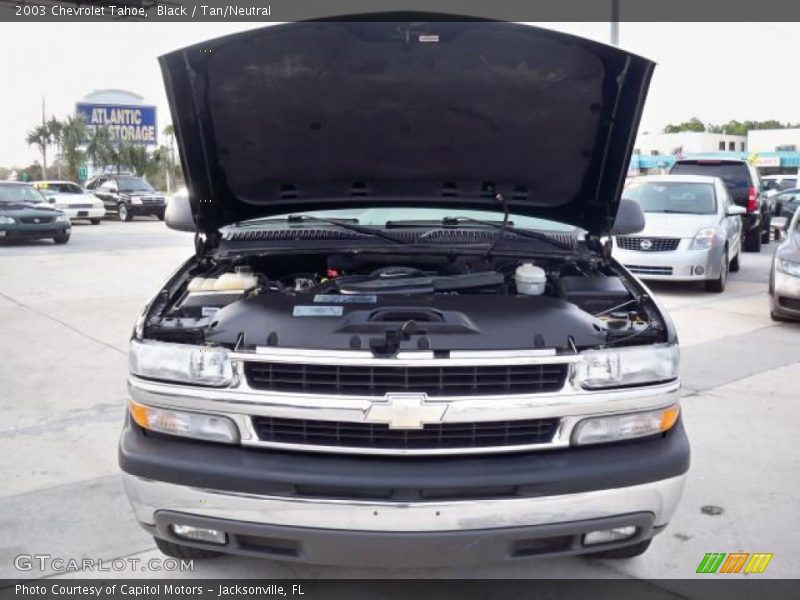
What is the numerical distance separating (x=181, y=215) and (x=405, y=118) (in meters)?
1.23

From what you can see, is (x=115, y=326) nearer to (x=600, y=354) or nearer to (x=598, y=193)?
(x=598, y=193)

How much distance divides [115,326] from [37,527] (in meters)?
4.87

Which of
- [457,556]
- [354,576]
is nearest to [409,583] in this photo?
[354,576]

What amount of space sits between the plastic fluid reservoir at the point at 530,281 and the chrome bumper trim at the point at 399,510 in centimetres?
113

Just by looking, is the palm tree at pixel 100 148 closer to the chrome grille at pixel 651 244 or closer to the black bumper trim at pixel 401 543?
the chrome grille at pixel 651 244

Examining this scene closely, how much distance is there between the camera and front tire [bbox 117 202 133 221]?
25703 millimetres

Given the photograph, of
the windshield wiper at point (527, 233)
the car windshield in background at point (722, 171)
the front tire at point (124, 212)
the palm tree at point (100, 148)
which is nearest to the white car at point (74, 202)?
the front tire at point (124, 212)

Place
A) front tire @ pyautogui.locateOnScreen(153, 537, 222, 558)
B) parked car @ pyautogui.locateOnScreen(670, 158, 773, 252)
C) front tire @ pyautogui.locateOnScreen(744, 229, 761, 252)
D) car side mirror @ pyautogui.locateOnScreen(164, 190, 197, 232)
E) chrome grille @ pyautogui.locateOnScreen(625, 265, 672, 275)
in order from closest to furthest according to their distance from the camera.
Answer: front tire @ pyautogui.locateOnScreen(153, 537, 222, 558), car side mirror @ pyautogui.locateOnScreen(164, 190, 197, 232), chrome grille @ pyautogui.locateOnScreen(625, 265, 672, 275), parked car @ pyautogui.locateOnScreen(670, 158, 773, 252), front tire @ pyautogui.locateOnScreen(744, 229, 761, 252)

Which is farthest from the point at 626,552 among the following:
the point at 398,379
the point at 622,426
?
the point at 398,379

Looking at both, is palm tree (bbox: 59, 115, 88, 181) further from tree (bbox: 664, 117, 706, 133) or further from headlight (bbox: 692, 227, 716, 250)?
tree (bbox: 664, 117, 706, 133)

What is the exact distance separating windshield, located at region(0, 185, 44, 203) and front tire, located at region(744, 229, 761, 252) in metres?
15.8

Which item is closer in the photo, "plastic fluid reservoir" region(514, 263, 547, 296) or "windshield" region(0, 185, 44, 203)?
"plastic fluid reservoir" region(514, 263, 547, 296)

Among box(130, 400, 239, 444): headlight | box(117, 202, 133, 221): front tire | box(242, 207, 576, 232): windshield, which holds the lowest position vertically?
box(117, 202, 133, 221): front tire

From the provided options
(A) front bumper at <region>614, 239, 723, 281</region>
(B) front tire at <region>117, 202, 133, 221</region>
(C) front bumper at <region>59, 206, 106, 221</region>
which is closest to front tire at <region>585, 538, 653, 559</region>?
(A) front bumper at <region>614, 239, 723, 281</region>
